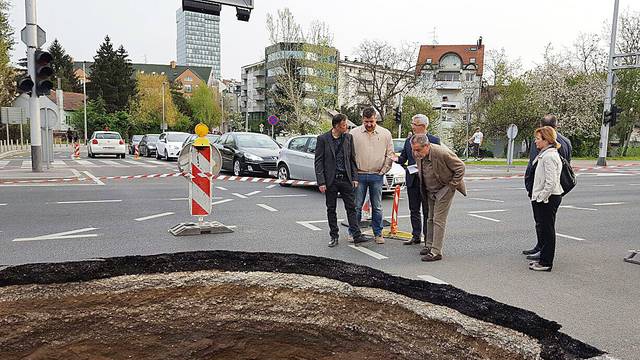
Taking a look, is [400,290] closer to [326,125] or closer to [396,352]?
[396,352]

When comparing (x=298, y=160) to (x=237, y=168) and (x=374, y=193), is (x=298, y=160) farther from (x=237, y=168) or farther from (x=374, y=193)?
(x=374, y=193)

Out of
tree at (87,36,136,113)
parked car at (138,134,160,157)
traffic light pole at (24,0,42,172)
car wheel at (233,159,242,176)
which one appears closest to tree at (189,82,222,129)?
tree at (87,36,136,113)

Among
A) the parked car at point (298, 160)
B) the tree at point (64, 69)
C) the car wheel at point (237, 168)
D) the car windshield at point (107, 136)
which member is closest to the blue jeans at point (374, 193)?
the parked car at point (298, 160)

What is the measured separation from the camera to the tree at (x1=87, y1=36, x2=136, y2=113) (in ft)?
237

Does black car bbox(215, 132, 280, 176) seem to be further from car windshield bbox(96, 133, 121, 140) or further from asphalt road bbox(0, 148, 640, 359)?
car windshield bbox(96, 133, 121, 140)

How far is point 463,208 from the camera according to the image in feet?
35.9

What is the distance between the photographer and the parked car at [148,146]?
30750 mm

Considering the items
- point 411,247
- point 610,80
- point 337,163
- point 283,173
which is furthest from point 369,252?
point 610,80

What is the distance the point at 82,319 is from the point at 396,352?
9.57 feet

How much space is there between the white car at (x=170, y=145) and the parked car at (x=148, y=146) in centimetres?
292

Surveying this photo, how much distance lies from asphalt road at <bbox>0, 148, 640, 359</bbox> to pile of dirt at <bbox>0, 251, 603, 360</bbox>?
0.85m

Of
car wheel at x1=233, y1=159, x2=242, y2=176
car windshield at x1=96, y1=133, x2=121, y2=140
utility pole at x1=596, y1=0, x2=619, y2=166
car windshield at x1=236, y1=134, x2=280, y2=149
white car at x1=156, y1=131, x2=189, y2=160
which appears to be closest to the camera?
car wheel at x1=233, y1=159, x2=242, y2=176

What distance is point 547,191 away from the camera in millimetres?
5719

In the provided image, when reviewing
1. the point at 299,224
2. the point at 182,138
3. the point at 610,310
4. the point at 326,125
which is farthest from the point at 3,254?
the point at 326,125
